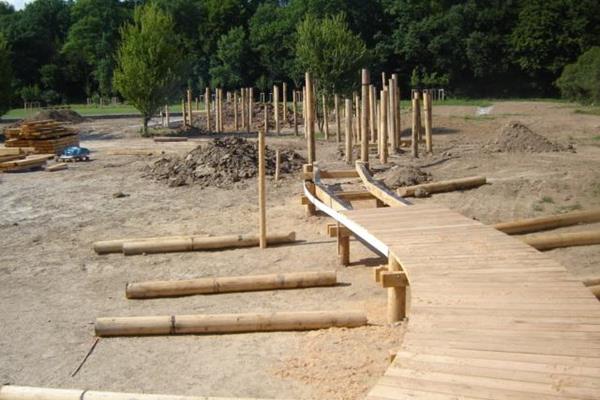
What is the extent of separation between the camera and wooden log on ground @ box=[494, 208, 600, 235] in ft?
34.1

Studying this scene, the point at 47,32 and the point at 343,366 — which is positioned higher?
the point at 47,32

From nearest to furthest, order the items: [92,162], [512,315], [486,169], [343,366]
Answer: [512,315]
[343,366]
[486,169]
[92,162]

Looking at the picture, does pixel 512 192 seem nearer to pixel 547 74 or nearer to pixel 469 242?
pixel 469 242

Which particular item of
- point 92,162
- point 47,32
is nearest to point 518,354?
point 92,162

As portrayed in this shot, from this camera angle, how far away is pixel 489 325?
17.1 ft

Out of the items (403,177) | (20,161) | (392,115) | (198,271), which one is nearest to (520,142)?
(392,115)

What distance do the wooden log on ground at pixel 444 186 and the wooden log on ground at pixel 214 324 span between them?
22.3ft

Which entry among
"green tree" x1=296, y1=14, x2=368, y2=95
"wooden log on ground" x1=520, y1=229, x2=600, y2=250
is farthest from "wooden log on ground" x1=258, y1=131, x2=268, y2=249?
"green tree" x1=296, y1=14, x2=368, y2=95

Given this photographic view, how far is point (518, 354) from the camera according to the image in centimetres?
466

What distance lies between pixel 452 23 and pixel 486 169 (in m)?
43.9

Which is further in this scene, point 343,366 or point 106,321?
point 106,321

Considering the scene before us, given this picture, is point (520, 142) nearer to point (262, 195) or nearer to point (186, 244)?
point (262, 195)

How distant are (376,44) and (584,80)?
2183 cm

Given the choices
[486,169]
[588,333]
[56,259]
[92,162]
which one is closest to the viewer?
[588,333]
